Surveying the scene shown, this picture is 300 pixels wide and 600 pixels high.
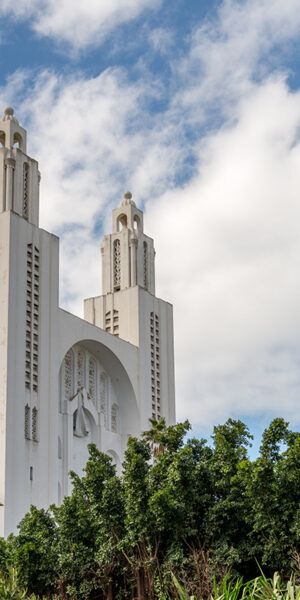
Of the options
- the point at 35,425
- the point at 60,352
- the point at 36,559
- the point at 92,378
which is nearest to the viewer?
the point at 36,559

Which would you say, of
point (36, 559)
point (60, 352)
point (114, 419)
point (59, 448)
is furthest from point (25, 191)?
point (36, 559)

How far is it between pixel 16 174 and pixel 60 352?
8.04 meters

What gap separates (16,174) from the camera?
1393 inches


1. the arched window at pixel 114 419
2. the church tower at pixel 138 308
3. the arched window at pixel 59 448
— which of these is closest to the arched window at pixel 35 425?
the arched window at pixel 59 448

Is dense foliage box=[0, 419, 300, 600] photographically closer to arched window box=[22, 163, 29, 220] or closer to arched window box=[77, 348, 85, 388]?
arched window box=[77, 348, 85, 388]

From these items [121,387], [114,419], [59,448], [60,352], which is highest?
[60,352]

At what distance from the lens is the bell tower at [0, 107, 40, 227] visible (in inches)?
1364

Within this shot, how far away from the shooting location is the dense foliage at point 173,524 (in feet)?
66.5

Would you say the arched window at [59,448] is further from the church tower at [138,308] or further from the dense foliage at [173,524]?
the dense foliage at [173,524]

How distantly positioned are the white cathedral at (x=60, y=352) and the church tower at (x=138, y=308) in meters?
0.05

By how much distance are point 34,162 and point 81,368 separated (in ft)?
31.7

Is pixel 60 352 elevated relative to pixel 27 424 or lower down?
elevated

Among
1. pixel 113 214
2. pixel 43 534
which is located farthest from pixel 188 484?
pixel 113 214

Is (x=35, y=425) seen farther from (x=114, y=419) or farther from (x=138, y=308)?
(x=138, y=308)
